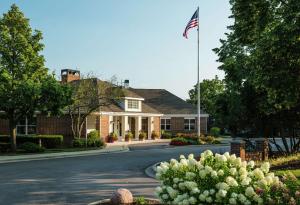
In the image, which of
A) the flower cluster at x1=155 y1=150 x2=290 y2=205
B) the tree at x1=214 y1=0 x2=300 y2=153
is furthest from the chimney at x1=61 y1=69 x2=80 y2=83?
the flower cluster at x1=155 y1=150 x2=290 y2=205

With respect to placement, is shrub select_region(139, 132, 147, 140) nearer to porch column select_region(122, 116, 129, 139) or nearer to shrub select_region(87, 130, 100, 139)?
porch column select_region(122, 116, 129, 139)

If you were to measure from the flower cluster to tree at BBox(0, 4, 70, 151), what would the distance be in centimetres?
2270

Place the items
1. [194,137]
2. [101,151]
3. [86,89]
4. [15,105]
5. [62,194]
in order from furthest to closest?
[194,137], [86,89], [101,151], [15,105], [62,194]

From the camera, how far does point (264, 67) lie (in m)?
21.0

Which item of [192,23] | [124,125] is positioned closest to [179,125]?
[124,125]

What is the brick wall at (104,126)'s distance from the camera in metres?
46.5

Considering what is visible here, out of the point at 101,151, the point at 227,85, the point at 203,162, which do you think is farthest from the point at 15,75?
the point at 203,162

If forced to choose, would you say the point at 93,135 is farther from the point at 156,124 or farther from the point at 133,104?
the point at 156,124

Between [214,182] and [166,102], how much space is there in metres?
56.4

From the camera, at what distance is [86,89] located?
4131 cm

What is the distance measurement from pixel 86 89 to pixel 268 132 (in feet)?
62.6

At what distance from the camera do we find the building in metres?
44.4

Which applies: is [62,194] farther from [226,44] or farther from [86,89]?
[86,89]

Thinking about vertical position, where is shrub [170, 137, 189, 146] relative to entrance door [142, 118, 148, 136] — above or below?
below
